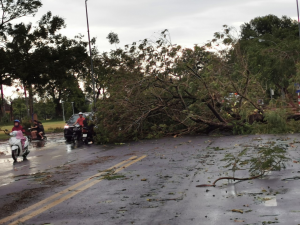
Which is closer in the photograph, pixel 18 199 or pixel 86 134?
pixel 18 199

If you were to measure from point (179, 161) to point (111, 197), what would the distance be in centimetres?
510

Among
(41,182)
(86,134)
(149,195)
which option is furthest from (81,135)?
(149,195)

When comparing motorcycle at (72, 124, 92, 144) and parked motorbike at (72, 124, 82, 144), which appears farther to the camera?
parked motorbike at (72, 124, 82, 144)

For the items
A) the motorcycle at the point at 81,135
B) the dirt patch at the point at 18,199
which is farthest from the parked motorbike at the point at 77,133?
the dirt patch at the point at 18,199

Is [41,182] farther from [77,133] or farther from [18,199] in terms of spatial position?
[77,133]

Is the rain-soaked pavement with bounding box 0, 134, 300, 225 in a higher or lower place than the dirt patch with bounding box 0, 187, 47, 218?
lower

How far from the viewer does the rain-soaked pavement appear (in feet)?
20.8

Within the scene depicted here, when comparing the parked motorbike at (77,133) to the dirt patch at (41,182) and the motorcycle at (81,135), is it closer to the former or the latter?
the motorcycle at (81,135)

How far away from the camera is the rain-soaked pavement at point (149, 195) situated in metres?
6.35

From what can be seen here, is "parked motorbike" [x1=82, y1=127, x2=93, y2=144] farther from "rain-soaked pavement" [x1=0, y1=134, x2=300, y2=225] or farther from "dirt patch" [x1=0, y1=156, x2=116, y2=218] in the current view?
"rain-soaked pavement" [x1=0, y1=134, x2=300, y2=225]

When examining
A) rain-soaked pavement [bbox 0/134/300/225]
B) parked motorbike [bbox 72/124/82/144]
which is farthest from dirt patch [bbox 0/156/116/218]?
parked motorbike [bbox 72/124/82/144]

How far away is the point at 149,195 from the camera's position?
8039 millimetres

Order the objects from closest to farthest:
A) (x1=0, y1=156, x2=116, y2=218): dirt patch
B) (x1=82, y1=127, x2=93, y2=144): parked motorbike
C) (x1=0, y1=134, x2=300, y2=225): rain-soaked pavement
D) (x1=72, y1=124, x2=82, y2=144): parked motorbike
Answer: (x1=0, y1=134, x2=300, y2=225): rain-soaked pavement
(x1=0, y1=156, x2=116, y2=218): dirt patch
(x1=82, y1=127, x2=93, y2=144): parked motorbike
(x1=72, y1=124, x2=82, y2=144): parked motorbike

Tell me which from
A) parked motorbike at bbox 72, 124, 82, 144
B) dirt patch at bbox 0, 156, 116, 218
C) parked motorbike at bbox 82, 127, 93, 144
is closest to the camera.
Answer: dirt patch at bbox 0, 156, 116, 218
